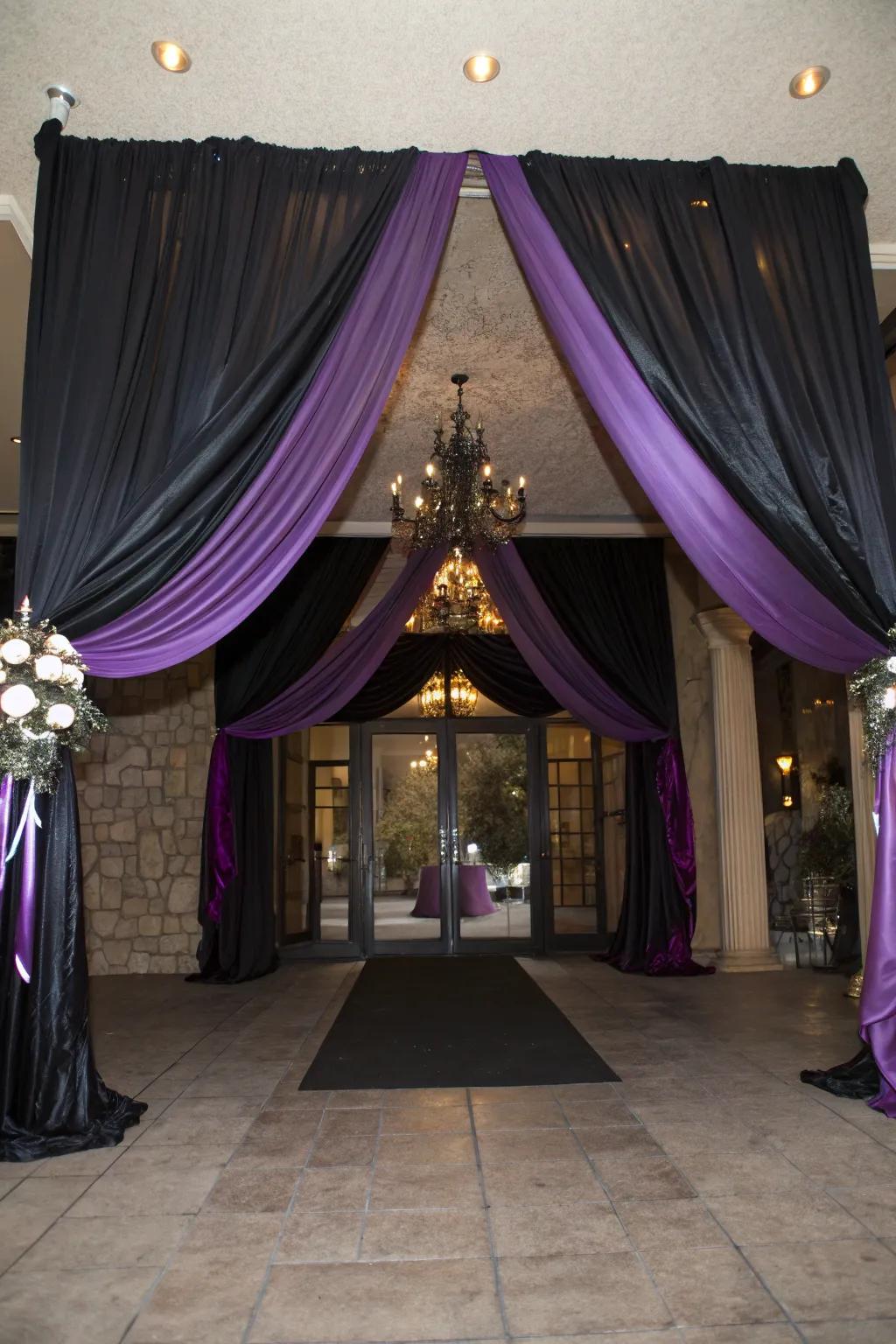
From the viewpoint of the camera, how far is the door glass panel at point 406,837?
9.70 m

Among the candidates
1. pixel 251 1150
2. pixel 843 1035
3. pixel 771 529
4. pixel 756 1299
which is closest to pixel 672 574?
pixel 843 1035

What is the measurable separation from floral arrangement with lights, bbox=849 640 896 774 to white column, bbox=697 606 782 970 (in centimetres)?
429

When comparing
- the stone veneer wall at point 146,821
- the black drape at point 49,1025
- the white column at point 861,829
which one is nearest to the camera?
the black drape at point 49,1025

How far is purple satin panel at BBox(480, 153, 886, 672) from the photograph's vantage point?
3.64 meters

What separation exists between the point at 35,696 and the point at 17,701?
0.28 feet

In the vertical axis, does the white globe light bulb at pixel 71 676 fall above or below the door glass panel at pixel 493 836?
above

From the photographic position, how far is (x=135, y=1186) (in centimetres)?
302

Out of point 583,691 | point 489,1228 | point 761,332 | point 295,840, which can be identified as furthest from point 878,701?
point 295,840

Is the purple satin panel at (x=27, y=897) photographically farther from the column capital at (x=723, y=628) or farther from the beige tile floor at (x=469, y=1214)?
the column capital at (x=723, y=628)

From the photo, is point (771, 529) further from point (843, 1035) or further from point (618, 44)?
point (843, 1035)

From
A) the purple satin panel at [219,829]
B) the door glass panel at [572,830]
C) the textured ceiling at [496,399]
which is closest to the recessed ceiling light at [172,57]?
the textured ceiling at [496,399]

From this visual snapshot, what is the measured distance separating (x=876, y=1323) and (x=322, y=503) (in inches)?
117

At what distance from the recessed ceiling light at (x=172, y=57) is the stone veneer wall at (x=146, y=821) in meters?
5.80

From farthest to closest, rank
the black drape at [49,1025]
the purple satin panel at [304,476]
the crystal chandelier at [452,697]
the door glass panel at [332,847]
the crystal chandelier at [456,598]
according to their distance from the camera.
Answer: the crystal chandelier at [452,697], the door glass panel at [332,847], the crystal chandelier at [456,598], the purple satin panel at [304,476], the black drape at [49,1025]
